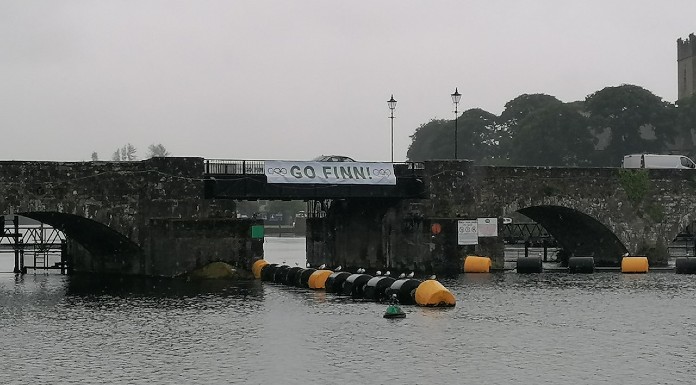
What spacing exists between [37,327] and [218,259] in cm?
2510

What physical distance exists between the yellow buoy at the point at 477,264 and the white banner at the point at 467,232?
62.9 inches

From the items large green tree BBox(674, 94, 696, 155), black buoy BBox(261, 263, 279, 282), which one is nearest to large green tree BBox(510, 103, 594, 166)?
large green tree BBox(674, 94, 696, 155)

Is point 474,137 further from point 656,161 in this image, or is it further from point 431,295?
point 431,295

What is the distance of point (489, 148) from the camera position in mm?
194375

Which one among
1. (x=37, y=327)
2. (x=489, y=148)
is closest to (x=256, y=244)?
(x=37, y=327)

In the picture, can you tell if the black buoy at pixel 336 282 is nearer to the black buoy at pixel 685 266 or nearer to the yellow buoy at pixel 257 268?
the yellow buoy at pixel 257 268

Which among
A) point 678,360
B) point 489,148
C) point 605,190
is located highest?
point 489,148

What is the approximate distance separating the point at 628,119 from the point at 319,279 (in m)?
110

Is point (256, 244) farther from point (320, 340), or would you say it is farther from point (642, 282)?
point (320, 340)

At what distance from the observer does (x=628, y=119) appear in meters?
154

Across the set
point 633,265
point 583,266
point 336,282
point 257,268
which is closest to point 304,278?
point 336,282

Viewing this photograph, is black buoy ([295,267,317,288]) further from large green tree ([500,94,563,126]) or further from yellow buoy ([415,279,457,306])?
large green tree ([500,94,563,126])

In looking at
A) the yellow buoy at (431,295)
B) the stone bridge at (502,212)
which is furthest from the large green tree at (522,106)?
the yellow buoy at (431,295)

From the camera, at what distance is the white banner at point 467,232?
221 feet
